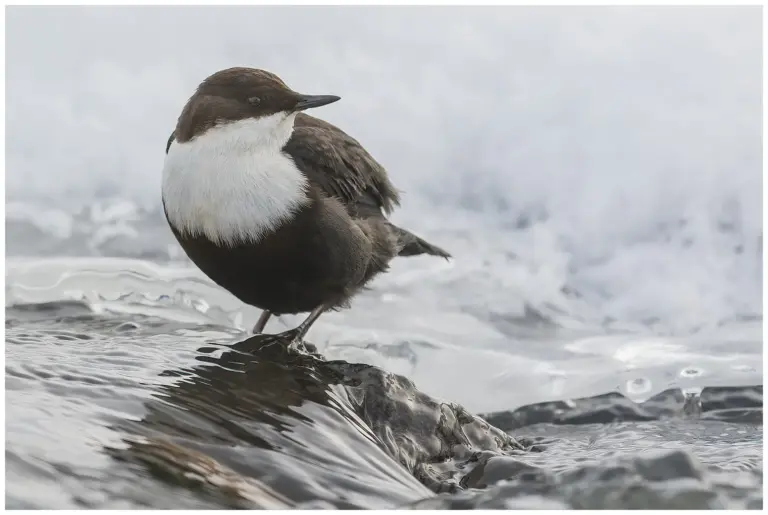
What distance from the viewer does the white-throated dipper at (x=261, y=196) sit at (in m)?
4.14

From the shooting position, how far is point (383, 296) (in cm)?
793

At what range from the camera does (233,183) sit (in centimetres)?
414

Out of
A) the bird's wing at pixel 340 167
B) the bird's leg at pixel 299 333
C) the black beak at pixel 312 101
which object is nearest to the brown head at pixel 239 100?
the black beak at pixel 312 101

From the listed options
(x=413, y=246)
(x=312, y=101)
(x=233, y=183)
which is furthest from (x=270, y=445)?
(x=413, y=246)

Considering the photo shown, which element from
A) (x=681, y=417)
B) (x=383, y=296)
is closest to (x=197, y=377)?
(x=681, y=417)

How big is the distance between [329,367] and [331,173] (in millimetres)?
951

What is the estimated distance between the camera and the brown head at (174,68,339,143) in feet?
13.9

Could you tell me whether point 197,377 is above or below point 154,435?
above

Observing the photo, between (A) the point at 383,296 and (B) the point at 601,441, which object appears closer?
(B) the point at 601,441

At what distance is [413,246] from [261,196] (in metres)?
1.34

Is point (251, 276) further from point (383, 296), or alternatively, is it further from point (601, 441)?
point (383, 296)

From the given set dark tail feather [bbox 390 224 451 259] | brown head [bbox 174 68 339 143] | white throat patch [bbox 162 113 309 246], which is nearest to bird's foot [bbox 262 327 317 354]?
white throat patch [bbox 162 113 309 246]

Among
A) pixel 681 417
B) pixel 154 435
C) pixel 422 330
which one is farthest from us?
pixel 422 330

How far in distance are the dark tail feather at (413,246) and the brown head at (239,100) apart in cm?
102
